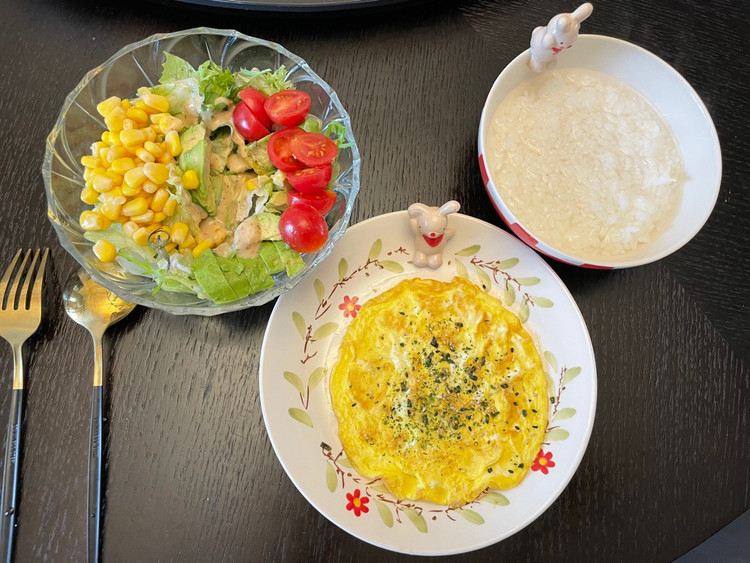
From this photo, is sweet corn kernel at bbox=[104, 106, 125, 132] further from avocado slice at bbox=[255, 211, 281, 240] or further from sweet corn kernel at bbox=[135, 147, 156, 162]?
avocado slice at bbox=[255, 211, 281, 240]

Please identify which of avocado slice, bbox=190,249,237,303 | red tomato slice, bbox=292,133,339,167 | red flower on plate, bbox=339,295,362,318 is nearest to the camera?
avocado slice, bbox=190,249,237,303

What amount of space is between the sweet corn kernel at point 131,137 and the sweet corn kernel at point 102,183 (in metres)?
0.13

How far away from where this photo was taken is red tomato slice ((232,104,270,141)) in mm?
1768

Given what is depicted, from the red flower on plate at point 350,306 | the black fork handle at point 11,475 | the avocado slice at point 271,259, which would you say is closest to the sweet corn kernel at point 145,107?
the avocado slice at point 271,259

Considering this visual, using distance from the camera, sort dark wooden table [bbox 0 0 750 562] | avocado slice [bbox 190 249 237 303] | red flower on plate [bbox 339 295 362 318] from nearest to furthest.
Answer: avocado slice [bbox 190 249 237 303] → dark wooden table [bbox 0 0 750 562] → red flower on plate [bbox 339 295 362 318]

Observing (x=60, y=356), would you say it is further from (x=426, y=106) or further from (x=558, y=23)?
(x=558, y=23)

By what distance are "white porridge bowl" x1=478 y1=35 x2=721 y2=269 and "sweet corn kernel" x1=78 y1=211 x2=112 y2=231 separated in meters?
1.33

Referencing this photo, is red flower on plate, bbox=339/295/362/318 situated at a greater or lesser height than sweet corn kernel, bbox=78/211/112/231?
lesser

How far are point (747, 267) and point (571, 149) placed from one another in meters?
0.92

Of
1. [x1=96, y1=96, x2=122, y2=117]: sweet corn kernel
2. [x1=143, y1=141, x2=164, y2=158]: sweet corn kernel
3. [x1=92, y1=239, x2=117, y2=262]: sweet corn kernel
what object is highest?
[x1=96, y1=96, x2=122, y2=117]: sweet corn kernel

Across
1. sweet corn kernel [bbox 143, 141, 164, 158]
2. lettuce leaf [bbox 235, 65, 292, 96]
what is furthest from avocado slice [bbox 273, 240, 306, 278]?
lettuce leaf [bbox 235, 65, 292, 96]

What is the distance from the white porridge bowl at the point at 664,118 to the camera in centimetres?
183

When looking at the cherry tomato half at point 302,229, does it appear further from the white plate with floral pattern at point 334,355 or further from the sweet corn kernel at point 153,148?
the sweet corn kernel at point 153,148

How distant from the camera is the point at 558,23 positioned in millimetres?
1735
